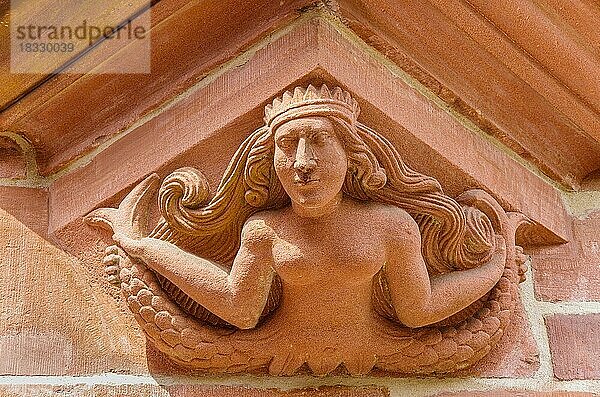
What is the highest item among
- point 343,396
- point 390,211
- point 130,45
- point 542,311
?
point 130,45

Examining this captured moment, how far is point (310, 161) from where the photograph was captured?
164cm

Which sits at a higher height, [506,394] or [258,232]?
[258,232]

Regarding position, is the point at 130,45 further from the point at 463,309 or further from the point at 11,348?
the point at 463,309

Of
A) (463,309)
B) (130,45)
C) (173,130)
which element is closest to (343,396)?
(463,309)

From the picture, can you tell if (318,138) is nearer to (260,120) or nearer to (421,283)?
(260,120)

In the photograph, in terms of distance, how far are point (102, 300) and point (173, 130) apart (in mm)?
298

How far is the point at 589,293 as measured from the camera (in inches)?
75.9

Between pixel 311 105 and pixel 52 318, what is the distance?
54 cm

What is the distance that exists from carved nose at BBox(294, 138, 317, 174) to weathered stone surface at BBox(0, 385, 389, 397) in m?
0.38

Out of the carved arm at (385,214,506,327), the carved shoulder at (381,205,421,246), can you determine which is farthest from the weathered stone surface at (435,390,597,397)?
the carved shoulder at (381,205,421,246)

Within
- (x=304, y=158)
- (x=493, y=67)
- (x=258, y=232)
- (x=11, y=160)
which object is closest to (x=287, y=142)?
(x=304, y=158)

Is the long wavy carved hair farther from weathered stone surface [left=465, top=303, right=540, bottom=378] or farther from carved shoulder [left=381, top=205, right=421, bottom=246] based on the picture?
weathered stone surface [left=465, top=303, right=540, bottom=378]

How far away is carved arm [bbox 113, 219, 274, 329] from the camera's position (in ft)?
5.66

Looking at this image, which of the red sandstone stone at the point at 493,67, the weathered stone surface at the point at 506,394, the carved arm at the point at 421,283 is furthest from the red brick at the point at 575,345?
the red sandstone stone at the point at 493,67
